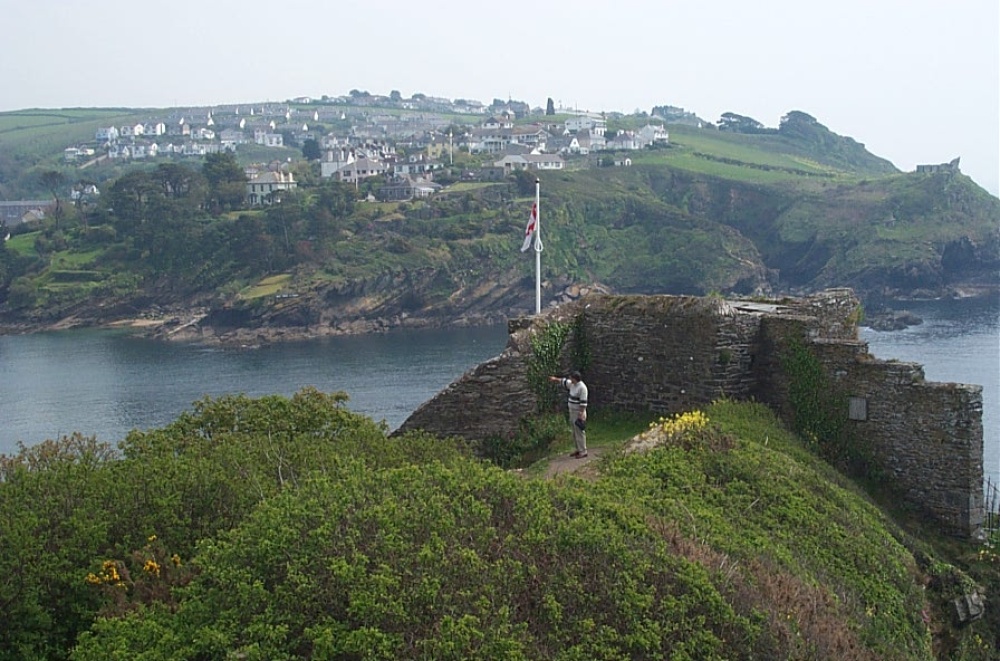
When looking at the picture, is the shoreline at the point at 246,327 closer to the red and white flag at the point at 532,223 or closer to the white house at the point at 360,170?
the white house at the point at 360,170

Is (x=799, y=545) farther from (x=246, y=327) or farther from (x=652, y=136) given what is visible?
(x=652, y=136)

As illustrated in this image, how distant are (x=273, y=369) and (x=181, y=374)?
21.7 ft

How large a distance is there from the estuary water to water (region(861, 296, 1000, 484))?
9 cm

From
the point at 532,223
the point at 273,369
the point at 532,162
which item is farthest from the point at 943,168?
the point at 532,223

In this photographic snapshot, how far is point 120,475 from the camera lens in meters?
10.7

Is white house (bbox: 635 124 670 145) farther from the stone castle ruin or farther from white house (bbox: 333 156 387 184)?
the stone castle ruin

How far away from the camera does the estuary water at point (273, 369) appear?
5909 centimetres

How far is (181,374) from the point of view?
73.9 meters

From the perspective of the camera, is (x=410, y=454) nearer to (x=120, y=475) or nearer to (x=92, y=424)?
(x=120, y=475)

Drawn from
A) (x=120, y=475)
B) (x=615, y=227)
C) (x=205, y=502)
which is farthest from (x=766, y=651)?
(x=615, y=227)

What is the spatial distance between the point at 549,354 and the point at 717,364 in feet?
9.31

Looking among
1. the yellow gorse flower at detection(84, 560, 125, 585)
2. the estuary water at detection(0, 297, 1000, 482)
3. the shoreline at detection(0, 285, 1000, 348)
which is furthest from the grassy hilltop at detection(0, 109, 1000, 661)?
the shoreline at detection(0, 285, 1000, 348)

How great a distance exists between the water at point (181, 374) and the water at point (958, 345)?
28.1m

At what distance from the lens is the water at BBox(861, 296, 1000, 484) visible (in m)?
53.0
